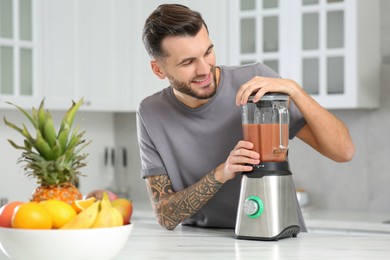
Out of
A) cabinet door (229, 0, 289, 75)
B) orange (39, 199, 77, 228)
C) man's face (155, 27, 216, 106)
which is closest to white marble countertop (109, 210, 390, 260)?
orange (39, 199, 77, 228)

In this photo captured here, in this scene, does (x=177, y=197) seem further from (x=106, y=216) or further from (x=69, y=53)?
(x=69, y=53)

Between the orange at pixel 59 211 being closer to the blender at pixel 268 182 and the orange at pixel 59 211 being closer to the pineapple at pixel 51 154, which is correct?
the pineapple at pixel 51 154

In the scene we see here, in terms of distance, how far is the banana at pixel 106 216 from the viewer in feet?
5.93

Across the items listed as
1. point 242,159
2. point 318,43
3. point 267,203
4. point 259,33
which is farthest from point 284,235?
point 259,33

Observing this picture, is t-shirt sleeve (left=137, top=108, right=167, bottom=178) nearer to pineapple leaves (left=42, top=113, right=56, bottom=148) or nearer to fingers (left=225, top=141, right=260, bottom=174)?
fingers (left=225, top=141, right=260, bottom=174)

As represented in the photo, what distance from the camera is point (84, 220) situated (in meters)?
1.79

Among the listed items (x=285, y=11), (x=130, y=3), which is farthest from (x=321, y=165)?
(x=130, y=3)

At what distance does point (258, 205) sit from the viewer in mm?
2186

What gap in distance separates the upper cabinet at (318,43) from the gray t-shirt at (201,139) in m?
1.61

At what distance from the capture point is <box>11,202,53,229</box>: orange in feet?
5.83

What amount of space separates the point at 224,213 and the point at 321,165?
2104 millimetres

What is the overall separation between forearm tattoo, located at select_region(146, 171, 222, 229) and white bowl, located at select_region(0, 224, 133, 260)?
1.87 ft

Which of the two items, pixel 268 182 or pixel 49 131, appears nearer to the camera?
pixel 49 131

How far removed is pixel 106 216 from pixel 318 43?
2.66 metres
